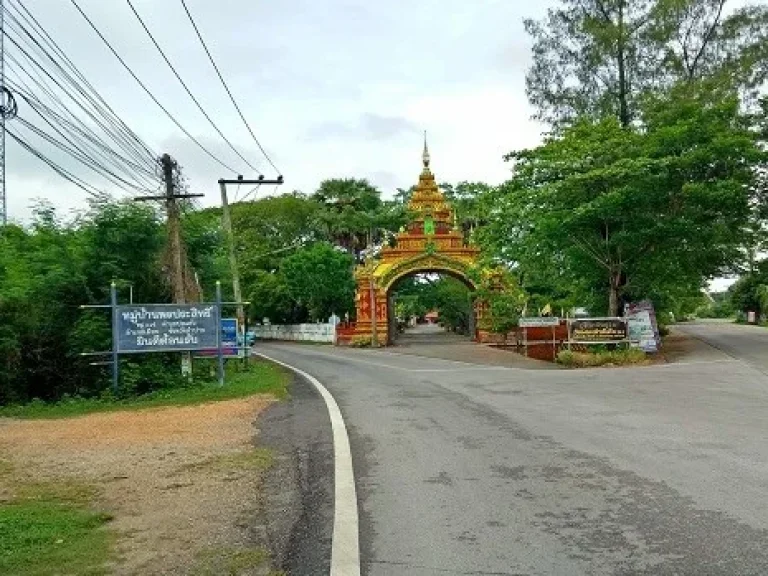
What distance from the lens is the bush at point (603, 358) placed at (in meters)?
23.6

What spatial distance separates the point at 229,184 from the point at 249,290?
3105cm

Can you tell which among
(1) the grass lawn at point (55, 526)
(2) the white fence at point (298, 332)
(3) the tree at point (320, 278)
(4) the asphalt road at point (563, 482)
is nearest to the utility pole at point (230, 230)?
(4) the asphalt road at point (563, 482)

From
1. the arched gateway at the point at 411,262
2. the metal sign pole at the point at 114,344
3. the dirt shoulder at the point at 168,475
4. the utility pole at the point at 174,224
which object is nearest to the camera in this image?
the dirt shoulder at the point at 168,475

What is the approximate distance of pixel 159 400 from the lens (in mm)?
17078

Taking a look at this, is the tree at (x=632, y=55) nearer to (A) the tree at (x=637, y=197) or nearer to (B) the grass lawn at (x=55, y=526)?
(A) the tree at (x=637, y=197)

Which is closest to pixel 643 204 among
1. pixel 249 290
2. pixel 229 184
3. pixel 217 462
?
pixel 229 184

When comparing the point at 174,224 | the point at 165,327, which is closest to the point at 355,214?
the point at 174,224

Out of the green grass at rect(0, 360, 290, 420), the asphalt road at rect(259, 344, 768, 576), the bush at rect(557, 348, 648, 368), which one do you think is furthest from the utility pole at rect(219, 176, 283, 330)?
the asphalt road at rect(259, 344, 768, 576)

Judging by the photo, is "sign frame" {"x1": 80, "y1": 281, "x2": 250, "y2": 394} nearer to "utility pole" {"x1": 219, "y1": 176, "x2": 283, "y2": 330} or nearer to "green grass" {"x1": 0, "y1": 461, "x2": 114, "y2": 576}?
"utility pole" {"x1": 219, "y1": 176, "x2": 283, "y2": 330}

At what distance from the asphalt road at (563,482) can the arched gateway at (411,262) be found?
2982 cm

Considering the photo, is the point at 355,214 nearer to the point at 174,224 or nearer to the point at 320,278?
the point at 320,278

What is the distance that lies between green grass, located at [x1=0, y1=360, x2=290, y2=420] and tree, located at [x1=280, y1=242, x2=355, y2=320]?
33.3m

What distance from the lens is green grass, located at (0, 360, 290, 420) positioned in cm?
1630

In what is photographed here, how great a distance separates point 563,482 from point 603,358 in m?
17.5
